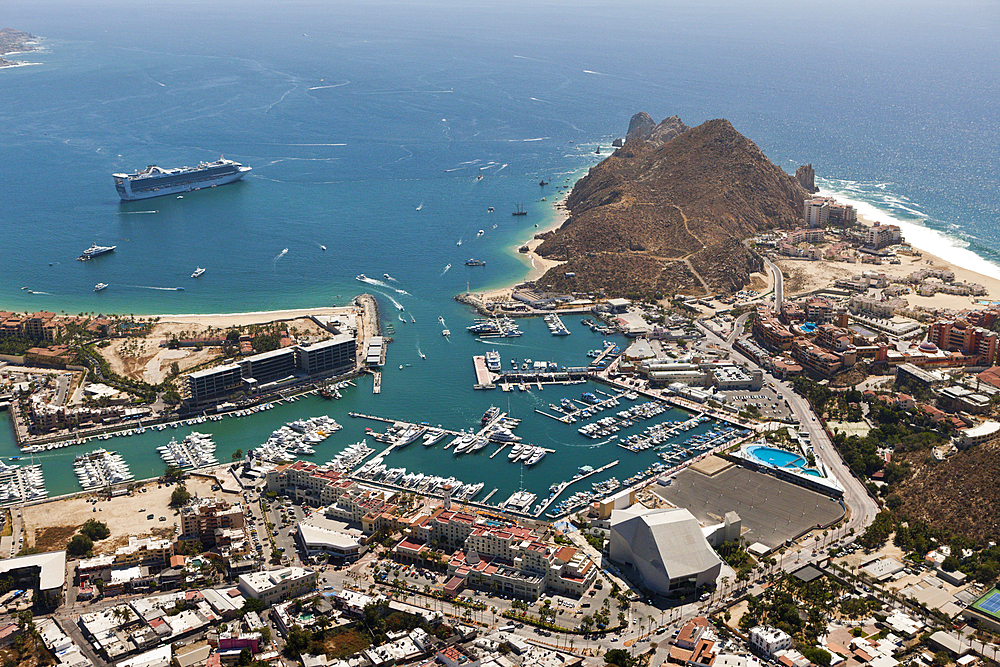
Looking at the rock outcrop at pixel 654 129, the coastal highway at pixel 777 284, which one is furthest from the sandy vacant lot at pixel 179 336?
the rock outcrop at pixel 654 129

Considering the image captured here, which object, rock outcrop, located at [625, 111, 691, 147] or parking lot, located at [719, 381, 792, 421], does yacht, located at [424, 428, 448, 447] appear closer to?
parking lot, located at [719, 381, 792, 421]

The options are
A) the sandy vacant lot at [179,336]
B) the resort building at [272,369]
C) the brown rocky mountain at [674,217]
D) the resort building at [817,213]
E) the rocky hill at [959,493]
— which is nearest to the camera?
the rocky hill at [959,493]

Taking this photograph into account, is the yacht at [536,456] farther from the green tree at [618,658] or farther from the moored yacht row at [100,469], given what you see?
the moored yacht row at [100,469]

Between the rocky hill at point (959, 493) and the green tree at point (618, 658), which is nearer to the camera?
the green tree at point (618, 658)

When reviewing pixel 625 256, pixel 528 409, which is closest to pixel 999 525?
pixel 528 409

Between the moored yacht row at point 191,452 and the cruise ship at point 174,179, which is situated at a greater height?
the cruise ship at point 174,179

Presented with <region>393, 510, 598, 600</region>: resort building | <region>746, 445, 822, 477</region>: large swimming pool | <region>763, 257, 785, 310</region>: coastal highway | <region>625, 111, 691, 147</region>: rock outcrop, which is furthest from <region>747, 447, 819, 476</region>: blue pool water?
A: <region>625, 111, 691, 147</region>: rock outcrop

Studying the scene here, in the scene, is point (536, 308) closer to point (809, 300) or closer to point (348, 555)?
point (809, 300)
